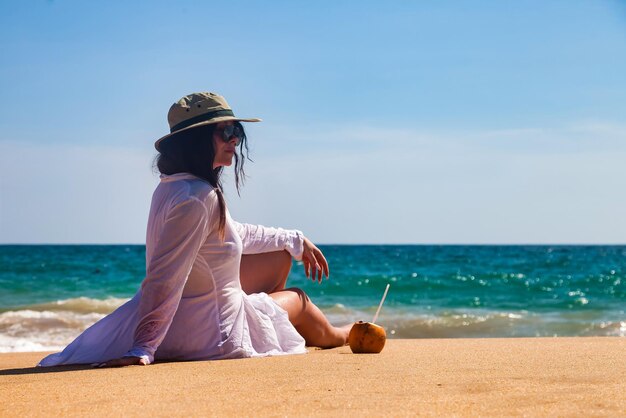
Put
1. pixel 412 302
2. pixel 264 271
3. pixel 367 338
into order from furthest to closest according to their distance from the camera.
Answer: pixel 412 302 → pixel 264 271 → pixel 367 338

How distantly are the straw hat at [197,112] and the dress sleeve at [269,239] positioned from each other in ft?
2.59

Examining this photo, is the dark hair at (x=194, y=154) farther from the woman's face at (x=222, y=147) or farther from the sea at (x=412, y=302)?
the sea at (x=412, y=302)

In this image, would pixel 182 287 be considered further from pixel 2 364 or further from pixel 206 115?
pixel 2 364

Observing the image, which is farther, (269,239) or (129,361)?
(269,239)

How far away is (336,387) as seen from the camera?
3.33 m

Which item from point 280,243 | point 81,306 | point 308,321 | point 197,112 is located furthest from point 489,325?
point 197,112

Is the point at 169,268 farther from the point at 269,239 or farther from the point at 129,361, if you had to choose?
the point at 269,239

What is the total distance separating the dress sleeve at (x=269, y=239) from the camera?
16.2 ft

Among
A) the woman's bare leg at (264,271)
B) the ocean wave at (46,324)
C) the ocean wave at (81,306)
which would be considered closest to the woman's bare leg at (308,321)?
the woman's bare leg at (264,271)

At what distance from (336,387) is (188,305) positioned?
4.47 ft

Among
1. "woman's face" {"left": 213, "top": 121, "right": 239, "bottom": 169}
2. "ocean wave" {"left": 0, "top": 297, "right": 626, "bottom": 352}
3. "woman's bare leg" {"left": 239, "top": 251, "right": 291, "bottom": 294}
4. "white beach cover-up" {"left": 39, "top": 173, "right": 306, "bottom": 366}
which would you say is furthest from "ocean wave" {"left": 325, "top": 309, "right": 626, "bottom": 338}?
"woman's face" {"left": 213, "top": 121, "right": 239, "bottom": 169}

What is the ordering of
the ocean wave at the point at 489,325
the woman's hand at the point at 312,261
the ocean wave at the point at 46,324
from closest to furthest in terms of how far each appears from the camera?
the woman's hand at the point at 312,261 → the ocean wave at the point at 46,324 → the ocean wave at the point at 489,325

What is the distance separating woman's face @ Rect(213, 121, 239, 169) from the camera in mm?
4398

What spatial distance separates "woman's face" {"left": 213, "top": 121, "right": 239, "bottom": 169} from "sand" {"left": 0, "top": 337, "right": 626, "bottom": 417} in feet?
3.51
